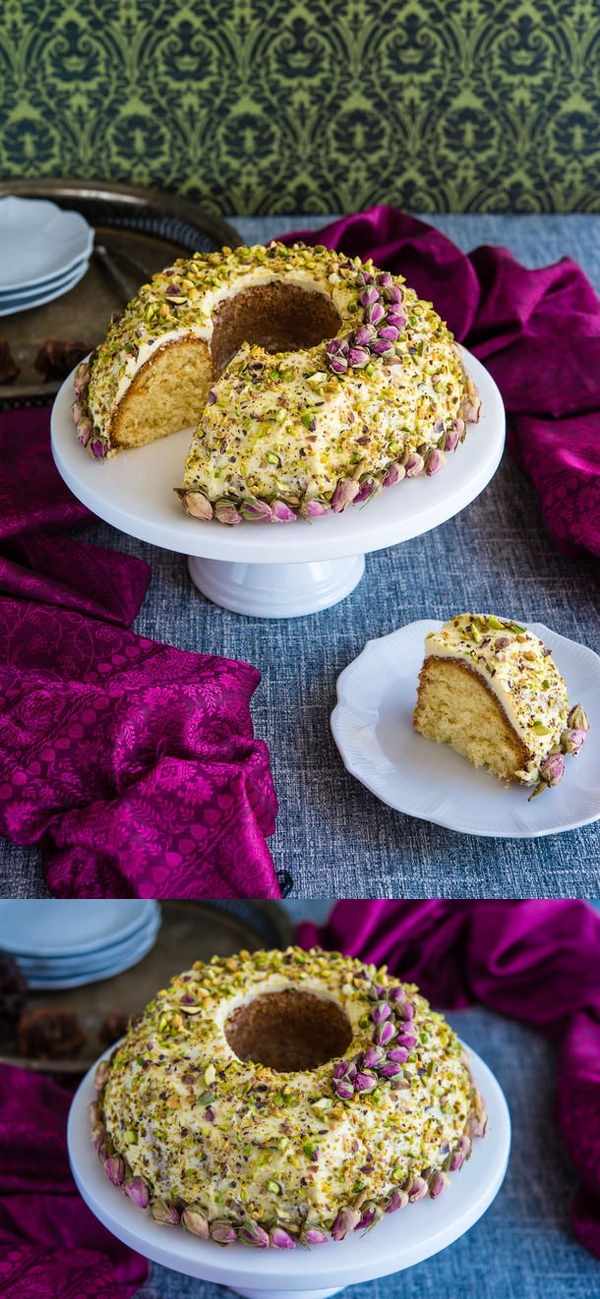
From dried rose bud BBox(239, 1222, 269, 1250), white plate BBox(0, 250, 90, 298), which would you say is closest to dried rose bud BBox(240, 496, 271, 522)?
dried rose bud BBox(239, 1222, 269, 1250)

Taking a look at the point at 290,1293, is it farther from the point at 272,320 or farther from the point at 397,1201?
the point at 272,320

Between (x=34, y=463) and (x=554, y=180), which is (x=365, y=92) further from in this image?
(x=34, y=463)

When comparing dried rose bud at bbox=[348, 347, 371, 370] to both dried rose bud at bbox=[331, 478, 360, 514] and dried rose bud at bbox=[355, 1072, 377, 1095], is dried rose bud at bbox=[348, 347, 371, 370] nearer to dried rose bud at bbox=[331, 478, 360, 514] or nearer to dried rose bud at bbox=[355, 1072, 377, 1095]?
dried rose bud at bbox=[331, 478, 360, 514]

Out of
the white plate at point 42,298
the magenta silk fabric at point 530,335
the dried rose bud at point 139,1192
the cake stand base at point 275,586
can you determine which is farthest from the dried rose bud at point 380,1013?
the white plate at point 42,298

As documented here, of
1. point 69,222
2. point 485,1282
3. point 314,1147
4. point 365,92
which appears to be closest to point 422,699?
point 314,1147

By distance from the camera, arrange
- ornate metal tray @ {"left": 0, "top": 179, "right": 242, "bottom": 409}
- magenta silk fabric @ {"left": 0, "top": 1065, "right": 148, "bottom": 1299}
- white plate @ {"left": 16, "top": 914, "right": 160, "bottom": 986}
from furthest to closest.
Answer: white plate @ {"left": 16, "top": 914, "right": 160, "bottom": 986} < ornate metal tray @ {"left": 0, "top": 179, "right": 242, "bottom": 409} < magenta silk fabric @ {"left": 0, "top": 1065, "right": 148, "bottom": 1299}

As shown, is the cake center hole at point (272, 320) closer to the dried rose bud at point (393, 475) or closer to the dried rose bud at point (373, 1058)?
the dried rose bud at point (393, 475)
